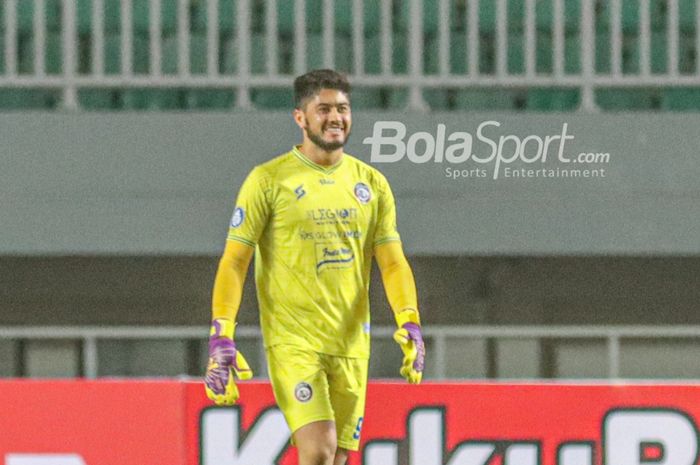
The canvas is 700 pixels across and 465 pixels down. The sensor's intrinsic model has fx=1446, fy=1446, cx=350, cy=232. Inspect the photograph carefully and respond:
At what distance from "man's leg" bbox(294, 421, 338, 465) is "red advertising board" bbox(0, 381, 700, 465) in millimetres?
862

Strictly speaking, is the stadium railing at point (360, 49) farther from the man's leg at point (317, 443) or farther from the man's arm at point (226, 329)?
the man's leg at point (317, 443)

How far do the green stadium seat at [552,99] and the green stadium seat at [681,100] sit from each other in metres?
0.56

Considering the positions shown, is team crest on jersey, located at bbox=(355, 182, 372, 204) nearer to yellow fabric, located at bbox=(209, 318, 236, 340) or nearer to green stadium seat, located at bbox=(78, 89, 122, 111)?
yellow fabric, located at bbox=(209, 318, 236, 340)

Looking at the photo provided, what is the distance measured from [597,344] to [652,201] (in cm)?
92

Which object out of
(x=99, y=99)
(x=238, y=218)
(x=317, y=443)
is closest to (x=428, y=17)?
(x=99, y=99)

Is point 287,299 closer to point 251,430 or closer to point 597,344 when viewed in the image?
point 251,430

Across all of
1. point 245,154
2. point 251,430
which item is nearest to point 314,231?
point 251,430

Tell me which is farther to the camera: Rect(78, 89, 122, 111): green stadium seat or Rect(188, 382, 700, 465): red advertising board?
Rect(78, 89, 122, 111): green stadium seat

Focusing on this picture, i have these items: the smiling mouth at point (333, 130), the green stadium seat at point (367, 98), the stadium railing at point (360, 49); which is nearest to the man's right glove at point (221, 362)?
the smiling mouth at point (333, 130)

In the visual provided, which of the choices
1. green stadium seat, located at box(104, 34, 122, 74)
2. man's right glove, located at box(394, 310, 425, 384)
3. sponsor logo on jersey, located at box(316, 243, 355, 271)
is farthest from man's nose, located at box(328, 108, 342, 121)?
green stadium seat, located at box(104, 34, 122, 74)

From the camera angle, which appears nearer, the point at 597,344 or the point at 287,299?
the point at 287,299

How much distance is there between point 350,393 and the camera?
570cm

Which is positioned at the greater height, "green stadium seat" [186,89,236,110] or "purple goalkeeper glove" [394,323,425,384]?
"green stadium seat" [186,89,236,110]

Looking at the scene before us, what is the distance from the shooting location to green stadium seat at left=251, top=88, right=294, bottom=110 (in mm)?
9000
